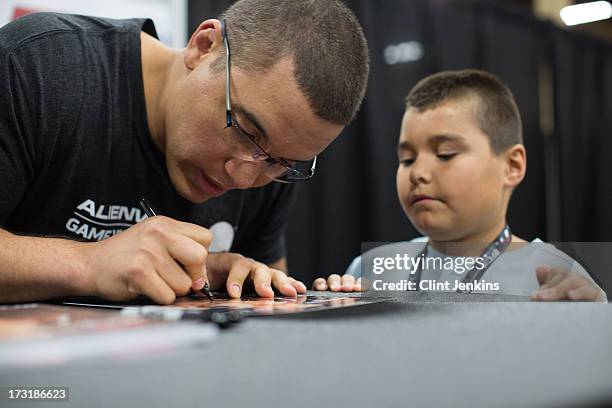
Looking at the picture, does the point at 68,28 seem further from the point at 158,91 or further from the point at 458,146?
the point at 458,146

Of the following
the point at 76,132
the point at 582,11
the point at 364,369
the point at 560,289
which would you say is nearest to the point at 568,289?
the point at 560,289

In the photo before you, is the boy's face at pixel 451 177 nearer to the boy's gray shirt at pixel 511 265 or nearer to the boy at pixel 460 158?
the boy at pixel 460 158

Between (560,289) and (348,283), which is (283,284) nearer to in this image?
(348,283)

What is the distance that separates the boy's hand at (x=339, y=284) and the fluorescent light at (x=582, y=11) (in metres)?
3.98

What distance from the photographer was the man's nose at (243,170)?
40.9 inches

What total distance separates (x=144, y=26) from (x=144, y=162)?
308 mm

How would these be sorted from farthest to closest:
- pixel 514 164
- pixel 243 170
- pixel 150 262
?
pixel 514 164 → pixel 243 170 → pixel 150 262

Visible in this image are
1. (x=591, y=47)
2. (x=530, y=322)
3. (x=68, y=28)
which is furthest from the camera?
(x=591, y=47)

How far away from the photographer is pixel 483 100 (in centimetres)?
161

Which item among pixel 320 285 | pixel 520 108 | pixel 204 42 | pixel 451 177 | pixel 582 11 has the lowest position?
pixel 320 285

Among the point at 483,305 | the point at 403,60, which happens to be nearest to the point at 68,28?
the point at 483,305

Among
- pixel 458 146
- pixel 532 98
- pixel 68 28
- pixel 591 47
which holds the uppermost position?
pixel 591 47

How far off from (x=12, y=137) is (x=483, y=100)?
3.82 feet

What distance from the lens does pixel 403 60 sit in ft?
11.1
